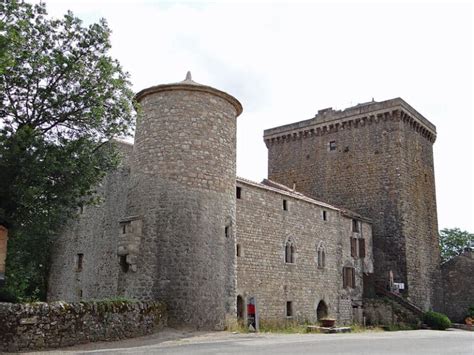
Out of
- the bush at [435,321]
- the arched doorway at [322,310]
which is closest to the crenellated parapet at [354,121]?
the bush at [435,321]

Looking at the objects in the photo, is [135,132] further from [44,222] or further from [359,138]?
[359,138]

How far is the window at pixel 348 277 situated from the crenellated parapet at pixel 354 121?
10.5m

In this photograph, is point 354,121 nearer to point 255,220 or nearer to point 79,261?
point 255,220

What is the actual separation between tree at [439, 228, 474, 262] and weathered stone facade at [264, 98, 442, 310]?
13.1 meters

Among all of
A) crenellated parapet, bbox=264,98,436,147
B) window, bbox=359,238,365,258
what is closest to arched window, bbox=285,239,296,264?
window, bbox=359,238,365,258

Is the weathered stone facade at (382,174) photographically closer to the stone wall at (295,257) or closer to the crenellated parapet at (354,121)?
the crenellated parapet at (354,121)

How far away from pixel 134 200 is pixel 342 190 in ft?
64.8

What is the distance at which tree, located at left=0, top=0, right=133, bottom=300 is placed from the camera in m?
14.5

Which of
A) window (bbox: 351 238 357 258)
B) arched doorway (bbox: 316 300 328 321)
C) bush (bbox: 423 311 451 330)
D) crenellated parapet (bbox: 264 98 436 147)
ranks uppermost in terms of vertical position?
crenellated parapet (bbox: 264 98 436 147)

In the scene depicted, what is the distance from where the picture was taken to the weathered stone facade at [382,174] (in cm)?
3136

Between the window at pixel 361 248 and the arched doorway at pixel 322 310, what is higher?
the window at pixel 361 248

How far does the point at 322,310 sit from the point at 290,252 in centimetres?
407

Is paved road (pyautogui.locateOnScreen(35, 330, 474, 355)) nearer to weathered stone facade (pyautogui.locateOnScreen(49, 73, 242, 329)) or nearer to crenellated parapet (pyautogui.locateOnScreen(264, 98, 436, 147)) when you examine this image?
weathered stone facade (pyautogui.locateOnScreen(49, 73, 242, 329))

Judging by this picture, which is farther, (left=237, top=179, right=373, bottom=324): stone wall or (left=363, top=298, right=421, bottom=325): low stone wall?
(left=363, top=298, right=421, bottom=325): low stone wall
